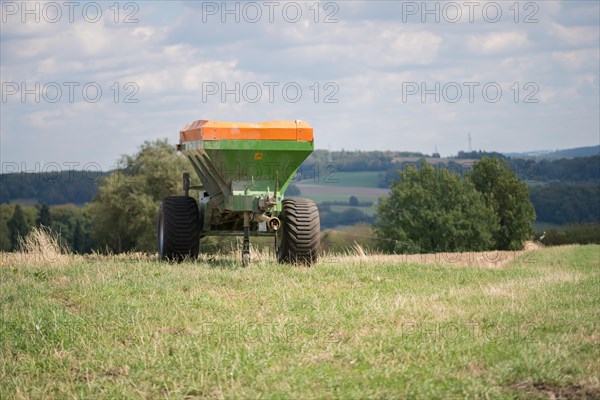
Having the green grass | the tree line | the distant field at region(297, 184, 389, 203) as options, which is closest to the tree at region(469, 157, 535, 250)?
the tree line

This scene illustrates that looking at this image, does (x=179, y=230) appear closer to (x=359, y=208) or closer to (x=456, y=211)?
(x=456, y=211)

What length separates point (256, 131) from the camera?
15695 mm

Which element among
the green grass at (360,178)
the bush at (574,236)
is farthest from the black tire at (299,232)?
the green grass at (360,178)

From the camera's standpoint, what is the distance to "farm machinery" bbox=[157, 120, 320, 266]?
15703 millimetres

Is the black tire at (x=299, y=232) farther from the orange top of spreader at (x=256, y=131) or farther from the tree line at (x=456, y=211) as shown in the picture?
the tree line at (x=456, y=211)

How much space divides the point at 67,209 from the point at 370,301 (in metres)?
80.8

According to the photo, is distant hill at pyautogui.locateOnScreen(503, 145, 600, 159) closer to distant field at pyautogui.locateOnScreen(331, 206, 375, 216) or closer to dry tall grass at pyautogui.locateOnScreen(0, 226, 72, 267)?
distant field at pyautogui.locateOnScreen(331, 206, 375, 216)

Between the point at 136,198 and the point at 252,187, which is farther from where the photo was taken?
the point at 136,198

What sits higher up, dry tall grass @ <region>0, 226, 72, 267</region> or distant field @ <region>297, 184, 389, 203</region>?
distant field @ <region>297, 184, 389, 203</region>

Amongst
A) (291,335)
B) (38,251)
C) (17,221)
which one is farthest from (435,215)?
(291,335)

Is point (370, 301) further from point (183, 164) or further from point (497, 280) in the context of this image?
point (183, 164)

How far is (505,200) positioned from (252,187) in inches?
2358

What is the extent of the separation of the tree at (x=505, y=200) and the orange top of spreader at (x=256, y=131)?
56.1 metres

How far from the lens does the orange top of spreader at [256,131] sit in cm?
1563
